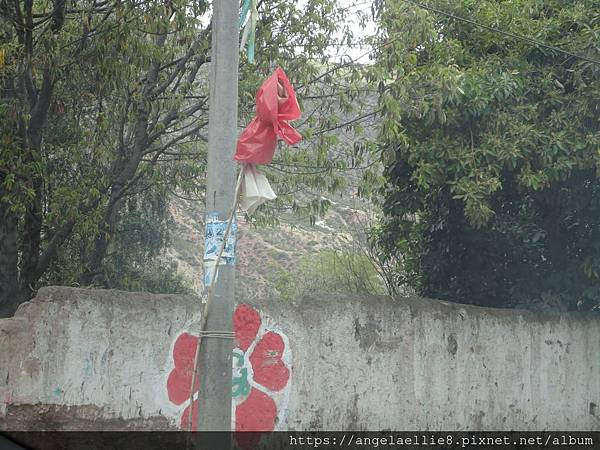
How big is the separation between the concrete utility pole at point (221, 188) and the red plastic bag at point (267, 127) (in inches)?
3.8

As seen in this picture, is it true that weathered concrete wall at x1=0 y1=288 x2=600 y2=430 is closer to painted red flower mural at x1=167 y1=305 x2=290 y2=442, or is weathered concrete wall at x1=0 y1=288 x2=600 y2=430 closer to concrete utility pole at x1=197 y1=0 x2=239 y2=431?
painted red flower mural at x1=167 y1=305 x2=290 y2=442

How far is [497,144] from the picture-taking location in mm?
10266

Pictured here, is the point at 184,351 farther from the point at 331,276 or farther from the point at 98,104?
the point at 331,276

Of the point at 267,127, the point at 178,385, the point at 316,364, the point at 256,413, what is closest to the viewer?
the point at 267,127

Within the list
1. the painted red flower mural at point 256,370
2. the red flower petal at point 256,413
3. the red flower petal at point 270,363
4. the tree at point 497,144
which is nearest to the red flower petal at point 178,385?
the painted red flower mural at point 256,370

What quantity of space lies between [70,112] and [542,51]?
657 cm

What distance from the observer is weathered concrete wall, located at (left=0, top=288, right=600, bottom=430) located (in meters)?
→ 7.03

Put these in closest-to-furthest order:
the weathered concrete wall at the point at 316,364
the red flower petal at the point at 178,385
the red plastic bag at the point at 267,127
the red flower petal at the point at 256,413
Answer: the red plastic bag at the point at 267,127 → the weathered concrete wall at the point at 316,364 → the red flower petal at the point at 178,385 → the red flower petal at the point at 256,413

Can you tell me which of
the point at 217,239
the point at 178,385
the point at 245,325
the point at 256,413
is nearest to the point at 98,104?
the point at 245,325

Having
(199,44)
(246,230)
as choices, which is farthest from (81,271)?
(246,230)

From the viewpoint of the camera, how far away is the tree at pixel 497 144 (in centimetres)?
1033

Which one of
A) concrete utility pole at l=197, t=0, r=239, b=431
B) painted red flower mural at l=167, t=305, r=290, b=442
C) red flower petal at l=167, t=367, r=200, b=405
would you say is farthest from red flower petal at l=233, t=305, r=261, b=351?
concrete utility pole at l=197, t=0, r=239, b=431

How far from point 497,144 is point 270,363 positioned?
4.11 metres

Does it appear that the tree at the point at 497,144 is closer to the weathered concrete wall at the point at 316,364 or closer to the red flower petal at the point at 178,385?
the weathered concrete wall at the point at 316,364
